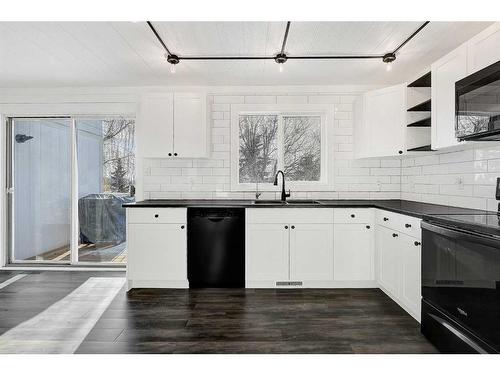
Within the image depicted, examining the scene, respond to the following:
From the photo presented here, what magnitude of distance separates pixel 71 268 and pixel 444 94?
456 centimetres

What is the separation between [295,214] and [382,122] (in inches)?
56.0

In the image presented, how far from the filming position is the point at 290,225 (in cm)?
344

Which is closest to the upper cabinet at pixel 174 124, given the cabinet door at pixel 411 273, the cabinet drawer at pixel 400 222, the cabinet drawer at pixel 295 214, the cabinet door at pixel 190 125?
the cabinet door at pixel 190 125

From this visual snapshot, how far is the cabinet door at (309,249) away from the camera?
11.3 feet

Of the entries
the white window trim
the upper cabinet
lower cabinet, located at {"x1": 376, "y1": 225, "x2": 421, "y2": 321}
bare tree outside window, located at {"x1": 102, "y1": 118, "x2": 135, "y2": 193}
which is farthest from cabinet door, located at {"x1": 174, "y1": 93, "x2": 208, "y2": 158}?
lower cabinet, located at {"x1": 376, "y1": 225, "x2": 421, "y2": 321}

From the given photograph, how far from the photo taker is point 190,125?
12.5ft

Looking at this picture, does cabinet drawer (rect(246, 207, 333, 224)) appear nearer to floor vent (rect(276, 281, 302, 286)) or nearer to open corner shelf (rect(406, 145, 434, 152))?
floor vent (rect(276, 281, 302, 286))

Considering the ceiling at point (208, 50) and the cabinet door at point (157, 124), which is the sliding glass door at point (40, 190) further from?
the cabinet door at point (157, 124)

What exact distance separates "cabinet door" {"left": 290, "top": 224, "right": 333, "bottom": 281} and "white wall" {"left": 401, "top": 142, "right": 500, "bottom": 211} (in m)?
1.17

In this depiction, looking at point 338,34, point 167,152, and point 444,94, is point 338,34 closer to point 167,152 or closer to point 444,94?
point 444,94

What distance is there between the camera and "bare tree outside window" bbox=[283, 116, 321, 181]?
13.8 feet

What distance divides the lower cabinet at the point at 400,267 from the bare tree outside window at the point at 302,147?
1.21m

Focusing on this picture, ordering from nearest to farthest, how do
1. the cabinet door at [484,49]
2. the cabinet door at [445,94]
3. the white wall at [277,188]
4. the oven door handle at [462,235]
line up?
the oven door handle at [462,235] < the cabinet door at [484,49] < the cabinet door at [445,94] < the white wall at [277,188]

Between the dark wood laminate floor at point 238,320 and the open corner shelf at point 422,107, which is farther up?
the open corner shelf at point 422,107
